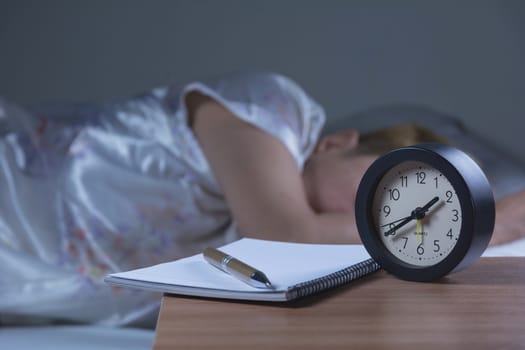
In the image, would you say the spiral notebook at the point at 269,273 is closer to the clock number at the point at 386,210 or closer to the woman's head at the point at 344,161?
the clock number at the point at 386,210

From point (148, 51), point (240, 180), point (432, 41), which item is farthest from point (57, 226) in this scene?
point (432, 41)

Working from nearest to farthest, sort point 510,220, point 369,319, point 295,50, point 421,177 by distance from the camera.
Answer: point 369,319, point 421,177, point 510,220, point 295,50

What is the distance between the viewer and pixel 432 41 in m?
2.02

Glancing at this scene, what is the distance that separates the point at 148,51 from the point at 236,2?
261 millimetres

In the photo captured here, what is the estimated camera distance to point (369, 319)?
58cm

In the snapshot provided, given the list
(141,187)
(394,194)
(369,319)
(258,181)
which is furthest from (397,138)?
(369,319)

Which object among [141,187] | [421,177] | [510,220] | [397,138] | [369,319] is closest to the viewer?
[369,319]

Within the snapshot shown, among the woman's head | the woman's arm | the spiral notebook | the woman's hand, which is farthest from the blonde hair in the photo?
the spiral notebook

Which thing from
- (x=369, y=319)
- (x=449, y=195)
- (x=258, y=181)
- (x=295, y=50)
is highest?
(x=295, y=50)

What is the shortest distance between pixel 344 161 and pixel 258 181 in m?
0.20

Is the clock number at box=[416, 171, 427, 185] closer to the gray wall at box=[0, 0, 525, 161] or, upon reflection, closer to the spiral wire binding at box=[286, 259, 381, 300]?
the spiral wire binding at box=[286, 259, 381, 300]

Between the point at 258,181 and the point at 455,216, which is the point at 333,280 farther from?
the point at 258,181

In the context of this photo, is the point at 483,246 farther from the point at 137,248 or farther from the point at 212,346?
the point at 137,248

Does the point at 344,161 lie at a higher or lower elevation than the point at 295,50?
lower
